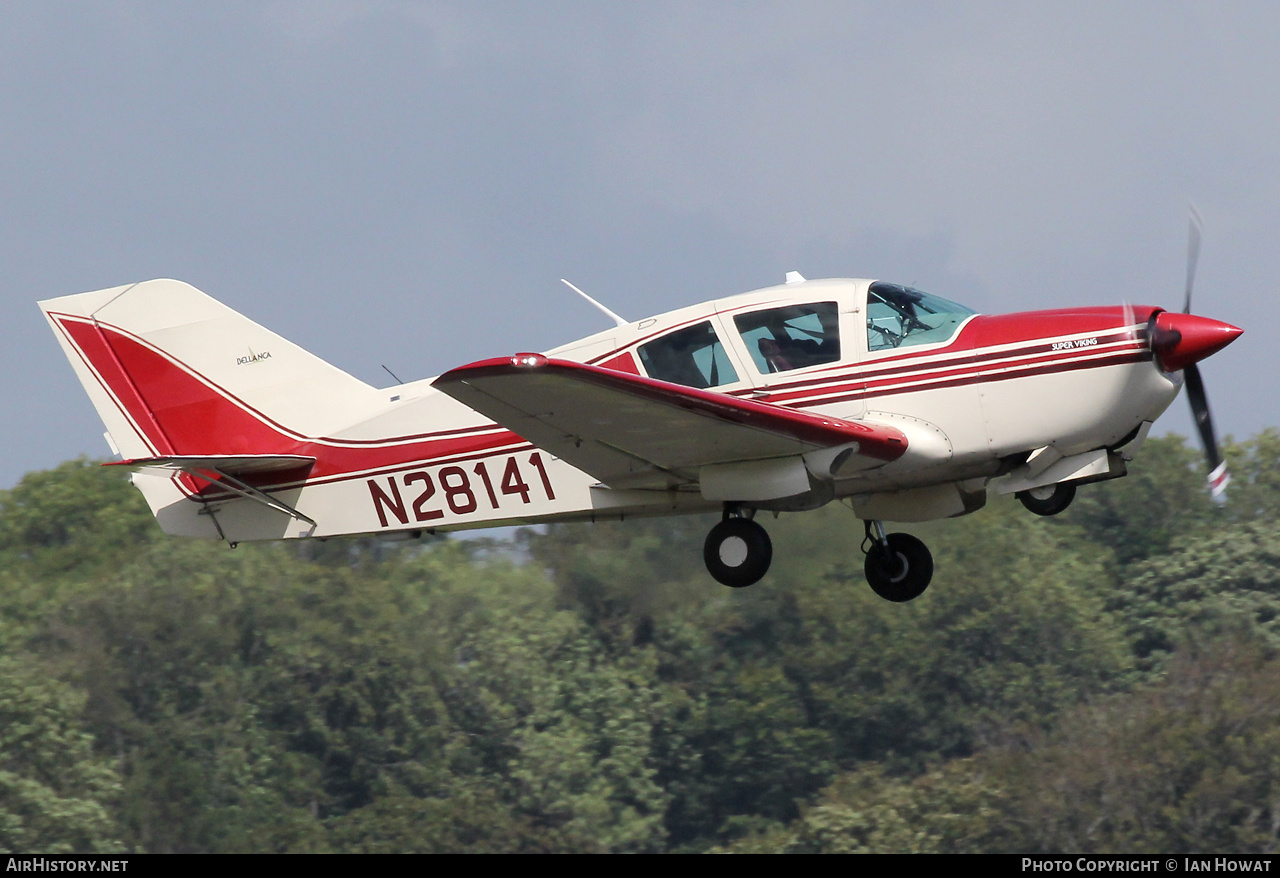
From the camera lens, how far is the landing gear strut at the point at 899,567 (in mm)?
13344

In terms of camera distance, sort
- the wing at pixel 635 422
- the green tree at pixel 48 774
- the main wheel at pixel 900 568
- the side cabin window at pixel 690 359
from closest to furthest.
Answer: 1. the wing at pixel 635 422
2. the side cabin window at pixel 690 359
3. the main wheel at pixel 900 568
4. the green tree at pixel 48 774

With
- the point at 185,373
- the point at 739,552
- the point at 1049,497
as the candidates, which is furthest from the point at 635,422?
the point at 185,373

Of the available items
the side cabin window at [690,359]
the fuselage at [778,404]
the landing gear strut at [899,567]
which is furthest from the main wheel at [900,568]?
the side cabin window at [690,359]

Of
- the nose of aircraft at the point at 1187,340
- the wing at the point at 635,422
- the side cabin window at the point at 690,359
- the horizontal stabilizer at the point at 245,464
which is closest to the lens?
the wing at the point at 635,422

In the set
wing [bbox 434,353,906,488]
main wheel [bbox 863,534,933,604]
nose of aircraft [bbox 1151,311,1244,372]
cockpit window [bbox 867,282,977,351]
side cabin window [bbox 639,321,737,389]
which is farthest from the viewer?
main wheel [bbox 863,534,933,604]

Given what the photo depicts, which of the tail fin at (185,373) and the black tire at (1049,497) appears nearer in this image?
the black tire at (1049,497)

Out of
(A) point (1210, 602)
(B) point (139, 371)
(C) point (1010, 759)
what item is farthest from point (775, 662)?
(B) point (139, 371)

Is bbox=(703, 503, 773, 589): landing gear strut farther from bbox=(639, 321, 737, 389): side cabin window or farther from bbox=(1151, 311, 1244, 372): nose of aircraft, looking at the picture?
bbox=(1151, 311, 1244, 372): nose of aircraft

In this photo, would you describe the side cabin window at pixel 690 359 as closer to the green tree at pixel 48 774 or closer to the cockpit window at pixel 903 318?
the cockpit window at pixel 903 318

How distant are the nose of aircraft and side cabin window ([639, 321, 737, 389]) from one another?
3.03 metres

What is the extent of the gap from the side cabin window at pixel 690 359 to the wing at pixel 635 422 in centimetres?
35

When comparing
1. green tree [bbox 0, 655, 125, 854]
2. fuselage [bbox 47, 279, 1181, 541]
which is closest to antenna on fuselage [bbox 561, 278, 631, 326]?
fuselage [bbox 47, 279, 1181, 541]

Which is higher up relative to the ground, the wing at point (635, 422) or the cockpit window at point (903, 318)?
the cockpit window at point (903, 318)

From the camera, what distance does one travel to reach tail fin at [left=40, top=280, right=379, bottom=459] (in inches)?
573
